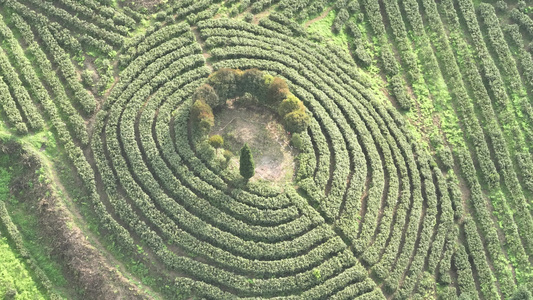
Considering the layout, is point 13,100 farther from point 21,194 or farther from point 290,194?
point 290,194

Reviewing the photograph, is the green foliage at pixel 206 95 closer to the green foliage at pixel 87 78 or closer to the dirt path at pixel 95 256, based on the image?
the green foliage at pixel 87 78

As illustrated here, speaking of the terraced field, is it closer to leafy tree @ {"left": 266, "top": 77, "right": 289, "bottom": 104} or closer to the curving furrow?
the curving furrow

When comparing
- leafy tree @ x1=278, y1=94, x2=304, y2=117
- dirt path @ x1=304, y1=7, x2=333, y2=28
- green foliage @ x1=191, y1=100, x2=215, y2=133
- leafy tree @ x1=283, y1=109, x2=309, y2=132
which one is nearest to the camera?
green foliage @ x1=191, y1=100, x2=215, y2=133

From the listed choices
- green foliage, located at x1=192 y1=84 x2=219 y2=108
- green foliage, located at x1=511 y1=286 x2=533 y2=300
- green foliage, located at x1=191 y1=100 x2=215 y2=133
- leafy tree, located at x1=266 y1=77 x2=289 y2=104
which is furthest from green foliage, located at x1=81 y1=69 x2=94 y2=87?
green foliage, located at x1=511 y1=286 x2=533 y2=300

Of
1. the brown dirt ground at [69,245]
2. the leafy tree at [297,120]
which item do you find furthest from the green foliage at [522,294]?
the brown dirt ground at [69,245]

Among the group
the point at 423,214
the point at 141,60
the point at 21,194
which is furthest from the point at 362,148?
the point at 21,194

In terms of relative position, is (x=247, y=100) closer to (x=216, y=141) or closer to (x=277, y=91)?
(x=277, y=91)

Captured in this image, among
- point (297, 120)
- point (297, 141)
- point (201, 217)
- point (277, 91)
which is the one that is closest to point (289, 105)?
point (297, 120)
